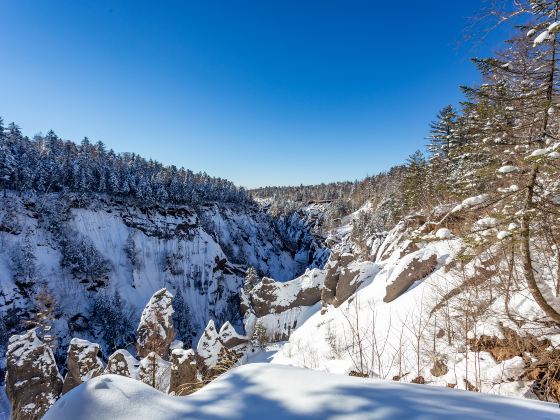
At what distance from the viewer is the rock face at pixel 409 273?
45.0ft

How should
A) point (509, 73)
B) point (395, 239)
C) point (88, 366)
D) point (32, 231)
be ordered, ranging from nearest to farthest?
point (509, 73)
point (88, 366)
point (395, 239)
point (32, 231)

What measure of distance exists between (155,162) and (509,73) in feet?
308

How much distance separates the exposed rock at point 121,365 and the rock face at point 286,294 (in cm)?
1303

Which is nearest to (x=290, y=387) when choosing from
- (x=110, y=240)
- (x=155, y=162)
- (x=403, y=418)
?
(x=403, y=418)

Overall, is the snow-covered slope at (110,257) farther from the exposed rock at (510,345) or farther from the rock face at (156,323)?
the exposed rock at (510,345)

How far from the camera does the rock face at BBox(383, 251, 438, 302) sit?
13.7 meters

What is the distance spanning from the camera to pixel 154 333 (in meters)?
16.8

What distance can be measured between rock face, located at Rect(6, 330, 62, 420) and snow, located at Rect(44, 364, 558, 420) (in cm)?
1742

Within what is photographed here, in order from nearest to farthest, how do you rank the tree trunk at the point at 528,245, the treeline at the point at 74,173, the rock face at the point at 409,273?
1. the tree trunk at the point at 528,245
2. the rock face at the point at 409,273
3. the treeline at the point at 74,173

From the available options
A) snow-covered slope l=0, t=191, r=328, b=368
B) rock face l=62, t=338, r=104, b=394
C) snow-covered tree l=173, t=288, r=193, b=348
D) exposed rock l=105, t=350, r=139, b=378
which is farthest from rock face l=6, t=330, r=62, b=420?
snow-covered tree l=173, t=288, r=193, b=348

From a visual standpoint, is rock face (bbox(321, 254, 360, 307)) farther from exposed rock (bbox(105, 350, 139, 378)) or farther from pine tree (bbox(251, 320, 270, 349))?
exposed rock (bbox(105, 350, 139, 378))

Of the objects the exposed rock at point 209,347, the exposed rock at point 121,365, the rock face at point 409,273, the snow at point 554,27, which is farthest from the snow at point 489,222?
the exposed rock at point 209,347

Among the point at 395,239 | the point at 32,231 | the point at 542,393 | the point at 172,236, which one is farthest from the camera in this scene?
the point at 172,236

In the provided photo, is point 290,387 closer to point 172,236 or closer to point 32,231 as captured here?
point 32,231
